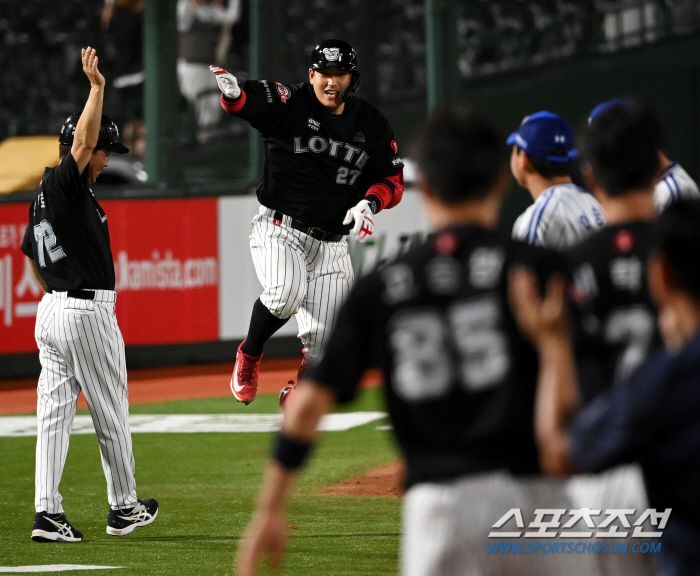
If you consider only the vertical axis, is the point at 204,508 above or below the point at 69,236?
below

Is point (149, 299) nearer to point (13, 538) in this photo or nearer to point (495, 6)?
point (13, 538)

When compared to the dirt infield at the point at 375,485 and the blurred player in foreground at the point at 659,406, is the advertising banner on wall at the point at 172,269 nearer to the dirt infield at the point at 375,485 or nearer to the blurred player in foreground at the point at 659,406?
the dirt infield at the point at 375,485

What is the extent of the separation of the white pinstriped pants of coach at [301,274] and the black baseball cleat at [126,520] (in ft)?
4.74

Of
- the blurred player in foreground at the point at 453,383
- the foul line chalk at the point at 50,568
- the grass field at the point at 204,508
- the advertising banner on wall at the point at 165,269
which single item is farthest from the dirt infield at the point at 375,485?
the advertising banner on wall at the point at 165,269

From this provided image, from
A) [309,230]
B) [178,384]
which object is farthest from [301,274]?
[178,384]

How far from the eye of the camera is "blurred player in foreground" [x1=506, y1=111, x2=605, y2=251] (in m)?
4.38

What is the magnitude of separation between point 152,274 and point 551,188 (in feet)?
30.2

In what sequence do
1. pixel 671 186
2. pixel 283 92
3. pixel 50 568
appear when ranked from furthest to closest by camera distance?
pixel 283 92 < pixel 671 186 < pixel 50 568

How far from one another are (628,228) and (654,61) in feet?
55.1

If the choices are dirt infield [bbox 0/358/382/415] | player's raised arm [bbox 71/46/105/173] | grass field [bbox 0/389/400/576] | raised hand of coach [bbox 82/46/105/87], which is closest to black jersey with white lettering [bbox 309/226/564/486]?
grass field [bbox 0/389/400/576]

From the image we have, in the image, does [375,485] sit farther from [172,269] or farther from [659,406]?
[172,269]

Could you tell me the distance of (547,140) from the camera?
4418 millimetres

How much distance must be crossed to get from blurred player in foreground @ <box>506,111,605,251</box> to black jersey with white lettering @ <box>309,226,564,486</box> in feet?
5.27

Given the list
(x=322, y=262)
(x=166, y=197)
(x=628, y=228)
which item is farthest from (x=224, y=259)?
(x=628, y=228)
